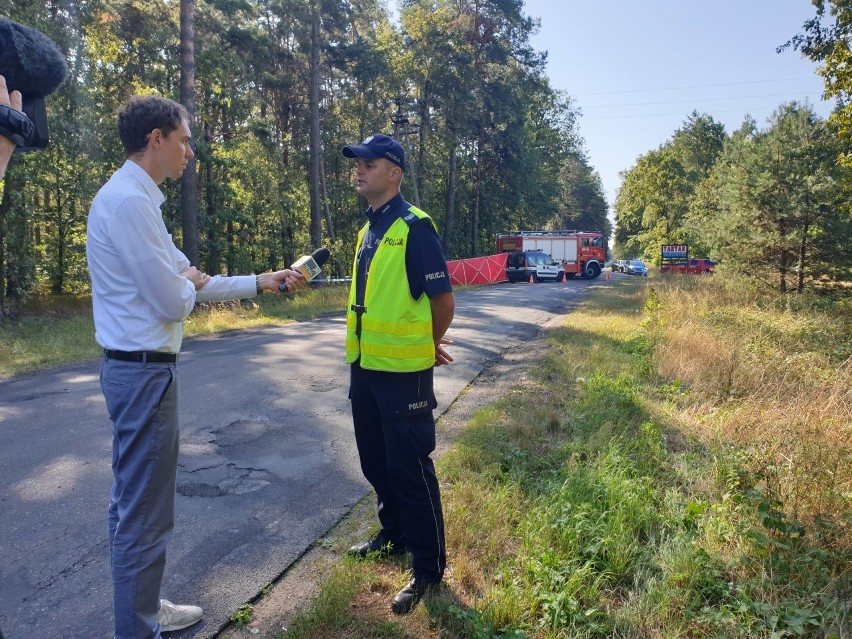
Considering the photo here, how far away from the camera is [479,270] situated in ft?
107

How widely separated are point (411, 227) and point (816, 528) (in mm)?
2664

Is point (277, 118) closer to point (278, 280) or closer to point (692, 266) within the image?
point (692, 266)

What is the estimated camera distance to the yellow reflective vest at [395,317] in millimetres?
2793

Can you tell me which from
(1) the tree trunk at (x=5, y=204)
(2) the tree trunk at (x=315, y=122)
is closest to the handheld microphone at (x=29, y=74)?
(1) the tree trunk at (x=5, y=204)

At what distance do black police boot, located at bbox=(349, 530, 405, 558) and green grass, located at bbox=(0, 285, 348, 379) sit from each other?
7.15m

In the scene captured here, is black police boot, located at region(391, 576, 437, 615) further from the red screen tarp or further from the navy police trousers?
the red screen tarp

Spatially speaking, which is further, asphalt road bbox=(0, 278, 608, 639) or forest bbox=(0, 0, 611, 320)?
forest bbox=(0, 0, 611, 320)

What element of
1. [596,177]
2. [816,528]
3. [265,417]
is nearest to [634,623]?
[816,528]

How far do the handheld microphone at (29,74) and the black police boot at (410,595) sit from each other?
230 centimetres

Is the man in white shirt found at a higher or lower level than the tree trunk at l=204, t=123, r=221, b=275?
lower

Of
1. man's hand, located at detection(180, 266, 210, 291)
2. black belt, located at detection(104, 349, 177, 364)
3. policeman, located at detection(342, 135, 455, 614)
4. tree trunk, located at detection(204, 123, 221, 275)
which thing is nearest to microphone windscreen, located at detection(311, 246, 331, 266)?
policeman, located at detection(342, 135, 455, 614)

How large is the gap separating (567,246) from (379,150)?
38000 millimetres

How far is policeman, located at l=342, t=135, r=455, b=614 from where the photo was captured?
9.17ft

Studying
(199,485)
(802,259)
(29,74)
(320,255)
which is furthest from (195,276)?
(802,259)
